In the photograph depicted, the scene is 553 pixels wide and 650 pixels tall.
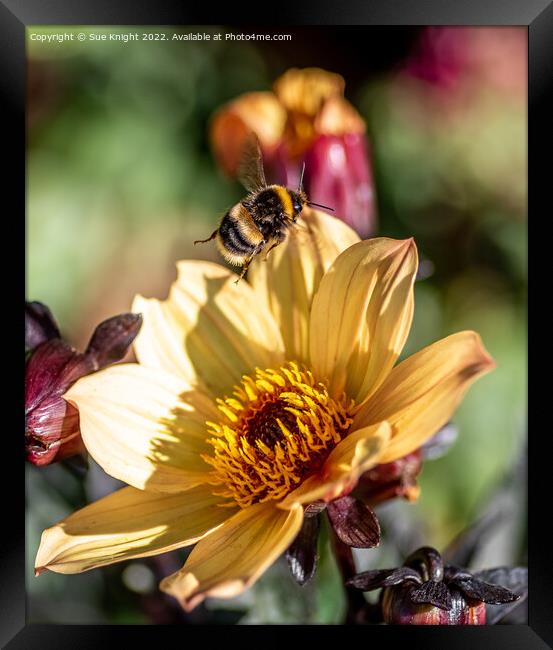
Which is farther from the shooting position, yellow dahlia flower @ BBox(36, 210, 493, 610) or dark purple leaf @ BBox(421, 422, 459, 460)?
dark purple leaf @ BBox(421, 422, 459, 460)

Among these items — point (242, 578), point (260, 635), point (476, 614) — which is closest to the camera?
point (242, 578)

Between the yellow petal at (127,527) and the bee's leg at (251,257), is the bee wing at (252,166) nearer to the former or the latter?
the bee's leg at (251,257)

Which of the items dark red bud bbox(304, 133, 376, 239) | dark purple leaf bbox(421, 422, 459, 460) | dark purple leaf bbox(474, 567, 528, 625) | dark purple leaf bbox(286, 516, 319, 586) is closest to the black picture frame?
dark purple leaf bbox(474, 567, 528, 625)

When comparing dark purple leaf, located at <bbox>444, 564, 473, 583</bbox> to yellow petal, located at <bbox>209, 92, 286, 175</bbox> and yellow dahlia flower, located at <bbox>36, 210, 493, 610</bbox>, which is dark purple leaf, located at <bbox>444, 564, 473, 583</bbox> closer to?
yellow dahlia flower, located at <bbox>36, 210, 493, 610</bbox>

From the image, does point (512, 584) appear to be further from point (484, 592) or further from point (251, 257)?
point (251, 257)
